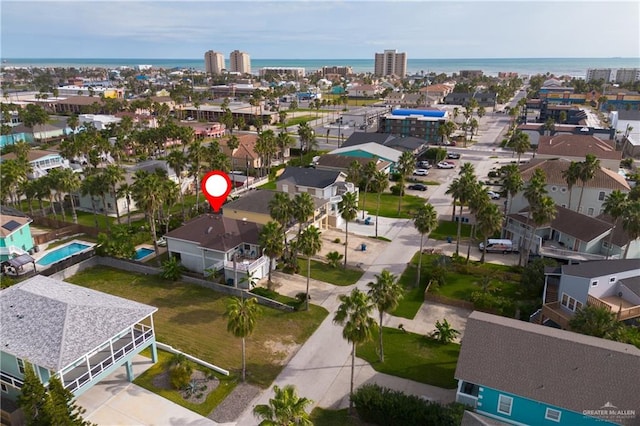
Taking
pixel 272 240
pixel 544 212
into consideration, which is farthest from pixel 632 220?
pixel 272 240

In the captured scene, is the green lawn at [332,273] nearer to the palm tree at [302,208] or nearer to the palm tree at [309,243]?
the palm tree at [309,243]

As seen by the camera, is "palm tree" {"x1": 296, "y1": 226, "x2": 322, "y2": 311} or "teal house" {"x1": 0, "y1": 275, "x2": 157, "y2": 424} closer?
"teal house" {"x1": 0, "y1": 275, "x2": 157, "y2": 424}

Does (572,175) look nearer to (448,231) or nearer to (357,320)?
(448,231)

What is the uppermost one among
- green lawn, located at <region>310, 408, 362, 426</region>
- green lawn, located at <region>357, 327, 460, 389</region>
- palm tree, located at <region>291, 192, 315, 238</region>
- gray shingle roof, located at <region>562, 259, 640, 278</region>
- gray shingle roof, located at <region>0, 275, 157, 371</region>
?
palm tree, located at <region>291, 192, 315, 238</region>

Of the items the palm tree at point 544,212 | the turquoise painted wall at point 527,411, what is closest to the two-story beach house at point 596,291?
the palm tree at point 544,212

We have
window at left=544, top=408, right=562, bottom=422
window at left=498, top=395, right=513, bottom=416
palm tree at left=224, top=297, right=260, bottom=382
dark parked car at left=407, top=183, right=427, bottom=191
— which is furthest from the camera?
dark parked car at left=407, top=183, right=427, bottom=191

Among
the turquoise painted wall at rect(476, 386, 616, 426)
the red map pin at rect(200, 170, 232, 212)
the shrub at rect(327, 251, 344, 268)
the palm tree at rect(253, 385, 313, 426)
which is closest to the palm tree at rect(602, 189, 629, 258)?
the turquoise painted wall at rect(476, 386, 616, 426)

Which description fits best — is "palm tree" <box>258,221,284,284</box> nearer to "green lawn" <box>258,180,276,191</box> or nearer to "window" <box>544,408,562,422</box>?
"window" <box>544,408,562,422</box>

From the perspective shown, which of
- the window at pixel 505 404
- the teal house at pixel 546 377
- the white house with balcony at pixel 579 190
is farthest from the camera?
the white house with balcony at pixel 579 190
